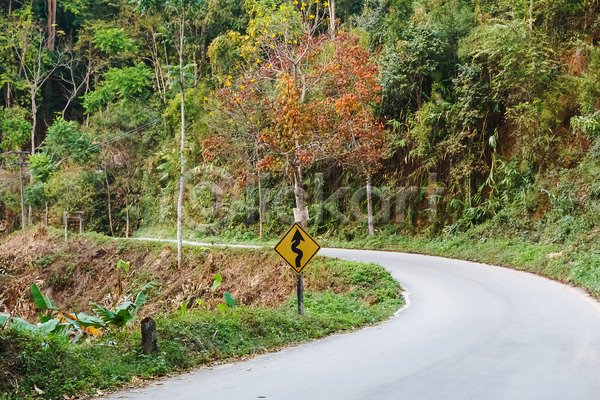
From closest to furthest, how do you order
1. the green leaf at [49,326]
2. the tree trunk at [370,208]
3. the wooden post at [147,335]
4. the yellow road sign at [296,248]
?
the wooden post at [147,335]
the green leaf at [49,326]
the yellow road sign at [296,248]
the tree trunk at [370,208]

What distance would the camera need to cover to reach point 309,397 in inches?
267

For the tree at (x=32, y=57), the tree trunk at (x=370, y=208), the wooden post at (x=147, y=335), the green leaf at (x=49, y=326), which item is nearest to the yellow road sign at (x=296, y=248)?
the wooden post at (x=147, y=335)

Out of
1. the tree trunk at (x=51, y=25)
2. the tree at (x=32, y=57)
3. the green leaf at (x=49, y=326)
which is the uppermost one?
the tree trunk at (x=51, y=25)

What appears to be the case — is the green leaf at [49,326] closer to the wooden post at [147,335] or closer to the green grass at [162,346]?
the green grass at [162,346]

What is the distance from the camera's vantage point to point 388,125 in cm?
3014

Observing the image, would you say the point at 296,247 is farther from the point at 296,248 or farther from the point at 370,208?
the point at 370,208

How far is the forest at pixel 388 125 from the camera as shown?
23.1 meters

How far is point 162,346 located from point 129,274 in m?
23.4

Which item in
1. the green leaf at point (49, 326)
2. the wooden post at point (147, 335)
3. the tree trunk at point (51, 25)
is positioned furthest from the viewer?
the tree trunk at point (51, 25)

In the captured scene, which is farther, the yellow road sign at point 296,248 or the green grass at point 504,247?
the green grass at point 504,247

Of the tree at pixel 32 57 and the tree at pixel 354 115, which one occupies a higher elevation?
the tree at pixel 32 57

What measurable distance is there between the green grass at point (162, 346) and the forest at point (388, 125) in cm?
1146

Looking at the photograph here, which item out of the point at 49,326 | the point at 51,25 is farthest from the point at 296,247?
the point at 51,25

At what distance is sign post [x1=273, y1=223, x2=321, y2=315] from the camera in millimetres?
11664
